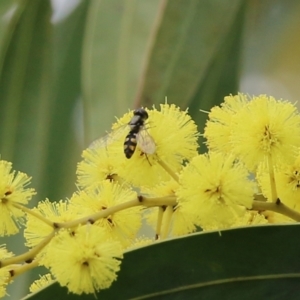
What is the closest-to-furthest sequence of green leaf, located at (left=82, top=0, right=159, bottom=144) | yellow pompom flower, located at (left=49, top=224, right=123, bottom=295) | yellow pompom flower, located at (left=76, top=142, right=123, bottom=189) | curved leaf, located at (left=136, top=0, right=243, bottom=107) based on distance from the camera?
yellow pompom flower, located at (left=49, top=224, right=123, bottom=295) → yellow pompom flower, located at (left=76, top=142, right=123, bottom=189) → curved leaf, located at (left=136, top=0, right=243, bottom=107) → green leaf, located at (left=82, top=0, right=159, bottom=144)

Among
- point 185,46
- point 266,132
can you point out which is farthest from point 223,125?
point 185,46

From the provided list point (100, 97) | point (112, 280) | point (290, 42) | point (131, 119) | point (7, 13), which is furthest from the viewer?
point (290, 42)

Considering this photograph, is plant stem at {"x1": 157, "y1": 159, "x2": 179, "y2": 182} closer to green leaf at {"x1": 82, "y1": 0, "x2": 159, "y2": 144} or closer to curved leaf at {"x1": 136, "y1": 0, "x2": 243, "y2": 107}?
curved leaf at {"x1": 136, "y1": 0, "x2": 243, "y2": 107}

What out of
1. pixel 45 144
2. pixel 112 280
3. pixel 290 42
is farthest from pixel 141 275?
pixel 290 42

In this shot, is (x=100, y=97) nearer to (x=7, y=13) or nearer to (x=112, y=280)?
(x=7, y=13)

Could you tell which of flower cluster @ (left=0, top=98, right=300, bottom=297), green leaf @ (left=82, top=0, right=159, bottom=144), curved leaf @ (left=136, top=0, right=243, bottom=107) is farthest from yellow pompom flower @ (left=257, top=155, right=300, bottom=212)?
green leaf @ (left=82, top=0, right=159, bottom=144)

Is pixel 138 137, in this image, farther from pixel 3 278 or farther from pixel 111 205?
pixel 3 278

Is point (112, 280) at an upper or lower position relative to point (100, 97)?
lower
